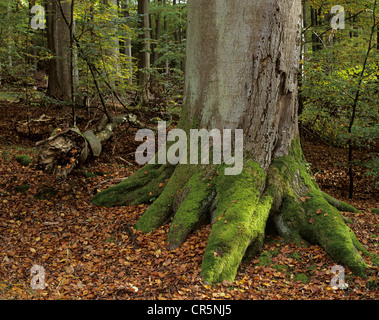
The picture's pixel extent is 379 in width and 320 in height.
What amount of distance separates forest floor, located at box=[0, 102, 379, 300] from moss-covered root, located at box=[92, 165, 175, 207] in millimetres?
187

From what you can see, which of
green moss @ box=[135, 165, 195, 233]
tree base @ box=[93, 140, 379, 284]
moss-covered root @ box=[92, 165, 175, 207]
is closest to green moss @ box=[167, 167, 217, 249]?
tree base @ box=[93, 140, 379, 284]

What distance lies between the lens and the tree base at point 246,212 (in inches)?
146

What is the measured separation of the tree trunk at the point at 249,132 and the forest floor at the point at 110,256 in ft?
0.95

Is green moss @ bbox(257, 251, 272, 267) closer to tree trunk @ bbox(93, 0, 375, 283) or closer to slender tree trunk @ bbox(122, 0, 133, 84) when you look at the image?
tree trunk @ bbox(93, 0, 375, 283)

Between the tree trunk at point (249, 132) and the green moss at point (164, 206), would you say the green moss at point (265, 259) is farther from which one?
the green moss at point (164, 206)

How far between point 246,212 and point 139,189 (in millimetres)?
2241

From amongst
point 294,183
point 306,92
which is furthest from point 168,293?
point 306,92

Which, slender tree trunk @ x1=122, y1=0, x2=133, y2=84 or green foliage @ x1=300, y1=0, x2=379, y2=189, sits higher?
slender tree trunk @ x1=122, y1=0, x2=133, y2=84

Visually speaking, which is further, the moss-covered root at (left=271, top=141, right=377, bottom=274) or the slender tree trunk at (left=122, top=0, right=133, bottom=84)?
the slender tree trunk at (left=122, top=0, right=133, bottom=84)

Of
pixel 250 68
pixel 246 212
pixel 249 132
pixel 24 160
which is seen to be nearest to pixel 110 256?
pixel 246 212

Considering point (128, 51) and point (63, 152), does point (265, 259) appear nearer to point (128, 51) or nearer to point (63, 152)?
point (63, 152)

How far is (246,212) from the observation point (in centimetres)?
405

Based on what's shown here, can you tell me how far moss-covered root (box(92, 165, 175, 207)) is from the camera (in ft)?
17.6

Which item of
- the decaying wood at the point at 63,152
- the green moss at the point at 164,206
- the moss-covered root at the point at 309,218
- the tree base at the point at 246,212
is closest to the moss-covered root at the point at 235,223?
the tree base at the point at 246,212
